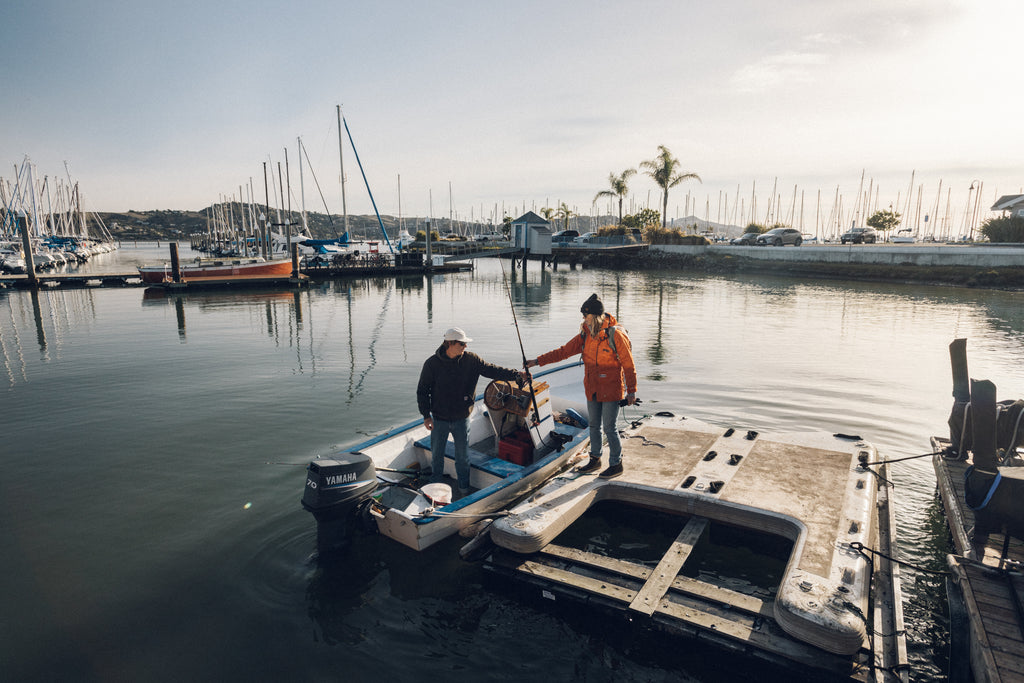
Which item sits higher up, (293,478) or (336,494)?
(336,494)

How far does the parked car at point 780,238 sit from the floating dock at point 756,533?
2041 inches

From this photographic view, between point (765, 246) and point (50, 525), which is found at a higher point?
point (765, 246)

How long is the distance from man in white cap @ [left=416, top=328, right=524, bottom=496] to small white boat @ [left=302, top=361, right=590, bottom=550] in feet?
2.03

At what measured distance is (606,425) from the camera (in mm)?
6746

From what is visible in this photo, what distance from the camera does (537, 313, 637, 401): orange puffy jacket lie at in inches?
→ 251

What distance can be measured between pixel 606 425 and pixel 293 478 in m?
5.12

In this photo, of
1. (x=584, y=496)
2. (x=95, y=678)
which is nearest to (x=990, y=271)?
(x=584, y=496)

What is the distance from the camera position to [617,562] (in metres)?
5.35

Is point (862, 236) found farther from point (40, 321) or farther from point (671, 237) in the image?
point (40, 321)

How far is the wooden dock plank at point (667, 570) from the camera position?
4613mm

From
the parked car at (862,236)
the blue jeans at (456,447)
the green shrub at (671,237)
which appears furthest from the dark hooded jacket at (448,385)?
the parked car at (862,236)

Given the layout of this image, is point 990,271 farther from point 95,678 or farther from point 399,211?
point 399,211

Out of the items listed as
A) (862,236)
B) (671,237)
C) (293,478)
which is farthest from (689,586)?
(862,236)

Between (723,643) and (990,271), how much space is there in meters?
42.8
